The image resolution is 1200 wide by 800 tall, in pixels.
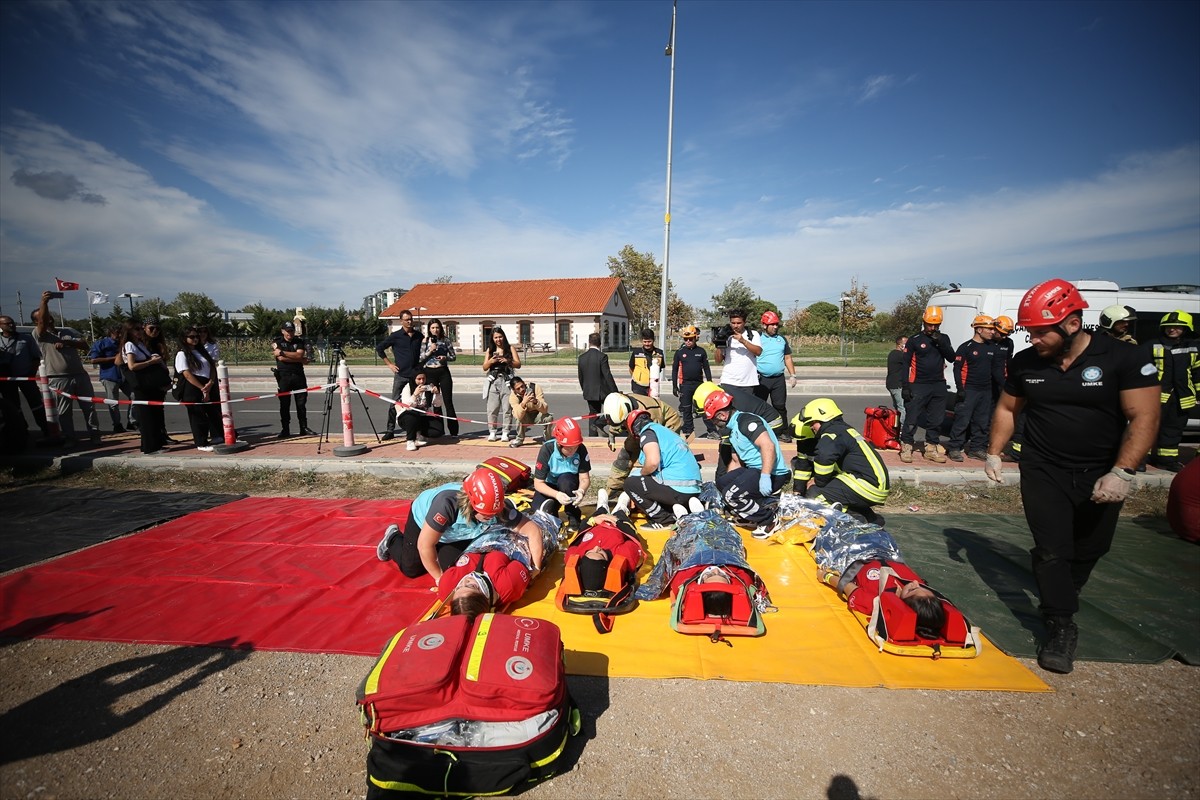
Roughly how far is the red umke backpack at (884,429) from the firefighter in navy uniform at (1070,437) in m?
5.24

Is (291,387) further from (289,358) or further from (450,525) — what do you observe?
(450,525)

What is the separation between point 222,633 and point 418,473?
13.1ft

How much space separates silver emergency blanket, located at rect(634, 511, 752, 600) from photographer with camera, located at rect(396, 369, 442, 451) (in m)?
5.63

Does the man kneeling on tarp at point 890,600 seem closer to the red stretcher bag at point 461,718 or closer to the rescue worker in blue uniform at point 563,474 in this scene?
the red stretcher bag at point 461,718

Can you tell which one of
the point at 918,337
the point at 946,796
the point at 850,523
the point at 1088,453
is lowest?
the point at 946,796

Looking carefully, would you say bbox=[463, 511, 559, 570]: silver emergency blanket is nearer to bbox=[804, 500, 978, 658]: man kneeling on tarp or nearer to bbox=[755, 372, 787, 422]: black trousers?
bbox=[804, 500, 978, 658]: man kneeling on tarp

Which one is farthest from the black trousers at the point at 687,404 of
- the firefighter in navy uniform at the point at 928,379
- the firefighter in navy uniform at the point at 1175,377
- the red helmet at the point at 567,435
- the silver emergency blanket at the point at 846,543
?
the firefighter in navy uniform at the point at 1175,377

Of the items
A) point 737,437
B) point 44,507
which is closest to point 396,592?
point 737,437

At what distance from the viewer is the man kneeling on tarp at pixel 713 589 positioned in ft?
11.7

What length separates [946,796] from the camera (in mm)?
2359

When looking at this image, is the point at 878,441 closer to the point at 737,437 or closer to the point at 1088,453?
the point at 737,437

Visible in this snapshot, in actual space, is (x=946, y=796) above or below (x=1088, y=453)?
below

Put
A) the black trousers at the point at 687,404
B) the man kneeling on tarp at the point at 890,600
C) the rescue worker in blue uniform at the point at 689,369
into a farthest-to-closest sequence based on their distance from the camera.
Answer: the black trousers at the point at 687,404 < the rescue worker in blue uniform at the point at 689,369 < the man kneeling on tarp at the point at 890,600

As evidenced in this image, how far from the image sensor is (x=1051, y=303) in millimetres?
3057
